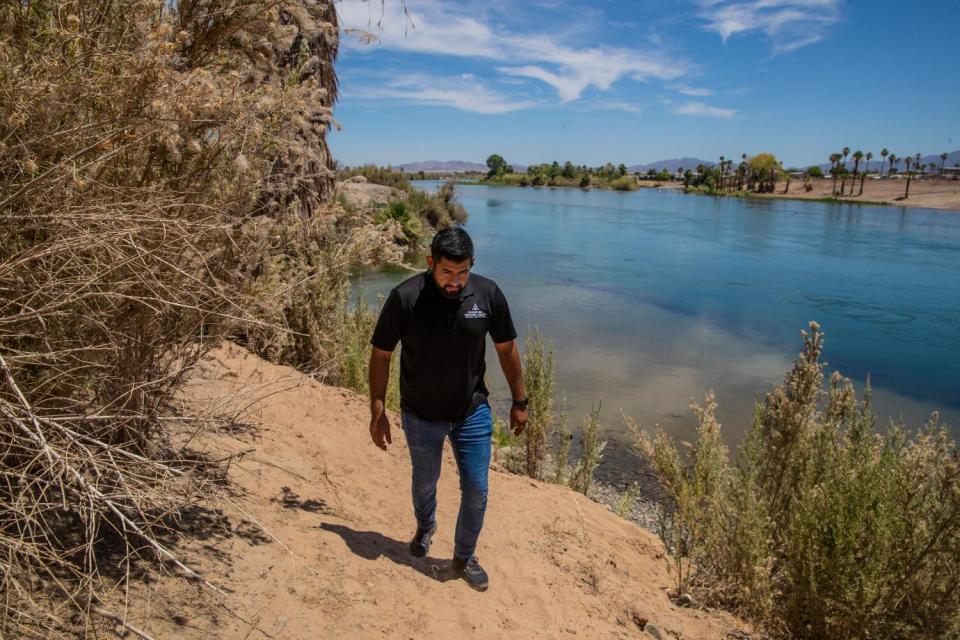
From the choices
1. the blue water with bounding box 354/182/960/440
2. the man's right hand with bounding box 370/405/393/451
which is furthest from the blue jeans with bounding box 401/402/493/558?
the blue water with bounding box 354/182/960/440

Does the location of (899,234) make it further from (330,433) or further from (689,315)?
(330,433)

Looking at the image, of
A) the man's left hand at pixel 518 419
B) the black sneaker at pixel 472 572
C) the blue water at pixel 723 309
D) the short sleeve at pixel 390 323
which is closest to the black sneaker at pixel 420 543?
the black sneaker at pixel 472 572

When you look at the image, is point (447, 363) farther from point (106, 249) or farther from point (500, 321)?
point (106, 249)

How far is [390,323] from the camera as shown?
3236 mm

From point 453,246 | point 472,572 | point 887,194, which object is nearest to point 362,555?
point 472,572

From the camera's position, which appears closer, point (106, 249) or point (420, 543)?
point (106, 249)

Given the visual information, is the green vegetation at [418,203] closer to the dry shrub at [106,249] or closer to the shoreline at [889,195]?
the dry shrub at [106,249]

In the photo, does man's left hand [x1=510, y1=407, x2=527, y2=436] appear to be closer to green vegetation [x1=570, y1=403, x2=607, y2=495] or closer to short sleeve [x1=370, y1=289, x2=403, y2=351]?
short sleeve [x1=370, y1=289, x2=403, y2=351]

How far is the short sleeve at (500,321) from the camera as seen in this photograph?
3.35 meters

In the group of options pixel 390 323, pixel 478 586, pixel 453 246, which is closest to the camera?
pixel 453 246

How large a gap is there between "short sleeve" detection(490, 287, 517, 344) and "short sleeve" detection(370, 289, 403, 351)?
478 mm

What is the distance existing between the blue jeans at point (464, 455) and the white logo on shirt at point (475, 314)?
1.56 feet

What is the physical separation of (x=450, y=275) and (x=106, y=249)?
146cm

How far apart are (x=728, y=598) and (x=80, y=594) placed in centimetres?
364
